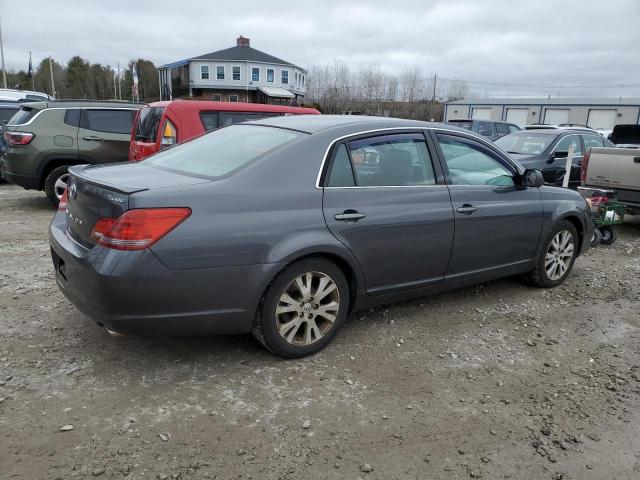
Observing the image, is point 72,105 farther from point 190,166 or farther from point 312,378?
point 312,378

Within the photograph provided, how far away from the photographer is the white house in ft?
183

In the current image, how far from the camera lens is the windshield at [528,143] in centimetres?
1024

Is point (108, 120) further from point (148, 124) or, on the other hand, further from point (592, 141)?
point (592, 141)

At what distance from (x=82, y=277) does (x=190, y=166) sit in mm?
1072

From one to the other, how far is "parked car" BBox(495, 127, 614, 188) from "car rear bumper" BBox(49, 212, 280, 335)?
787 centimetres

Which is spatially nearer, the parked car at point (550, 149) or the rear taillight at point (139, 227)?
the rear taillight at point (139, 227)

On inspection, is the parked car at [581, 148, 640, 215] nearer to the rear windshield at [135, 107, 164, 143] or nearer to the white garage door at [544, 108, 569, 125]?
A: the rear windshield at [135, 107, 164, 143]

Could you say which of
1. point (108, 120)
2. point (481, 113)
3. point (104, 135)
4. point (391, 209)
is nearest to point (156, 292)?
point (391, 209)

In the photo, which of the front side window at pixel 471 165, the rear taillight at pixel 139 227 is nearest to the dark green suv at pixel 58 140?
the rear taillight at pixel 139 227

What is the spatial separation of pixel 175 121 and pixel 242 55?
173 feet

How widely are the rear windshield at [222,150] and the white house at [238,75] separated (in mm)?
51919

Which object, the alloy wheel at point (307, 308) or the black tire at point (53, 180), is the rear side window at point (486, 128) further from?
the alloy wheel at point (307, 308)

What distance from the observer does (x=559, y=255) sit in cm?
531

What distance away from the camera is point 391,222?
3820 mm
